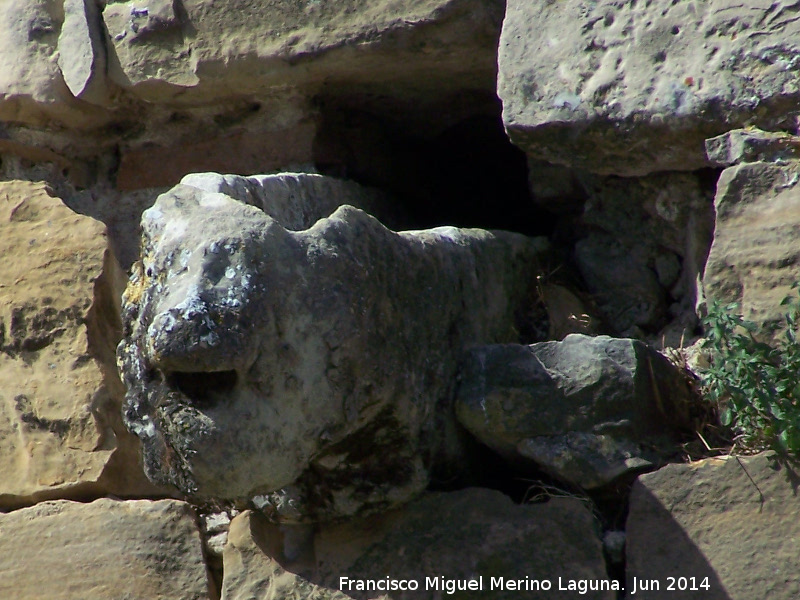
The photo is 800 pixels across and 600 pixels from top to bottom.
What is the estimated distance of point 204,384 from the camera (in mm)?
1665

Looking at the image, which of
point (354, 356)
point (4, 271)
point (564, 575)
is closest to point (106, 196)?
point (4, 271)

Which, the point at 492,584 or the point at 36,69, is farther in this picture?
the point at 36,69

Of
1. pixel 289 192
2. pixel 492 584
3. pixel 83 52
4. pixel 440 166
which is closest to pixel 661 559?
pixel 492 584

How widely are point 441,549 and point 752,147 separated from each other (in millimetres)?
970

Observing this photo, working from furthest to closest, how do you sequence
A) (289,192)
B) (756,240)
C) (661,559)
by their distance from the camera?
(289,192)
(756,240)
(661,559)

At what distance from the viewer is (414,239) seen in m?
2.03

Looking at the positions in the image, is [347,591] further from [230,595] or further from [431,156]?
[431,156]

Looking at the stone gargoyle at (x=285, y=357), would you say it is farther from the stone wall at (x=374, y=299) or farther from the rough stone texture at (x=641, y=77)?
the rough stone texture at (x=641, y=77)

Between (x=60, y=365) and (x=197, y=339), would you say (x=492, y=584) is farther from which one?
(x=60, y=365)

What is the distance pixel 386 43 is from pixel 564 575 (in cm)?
125

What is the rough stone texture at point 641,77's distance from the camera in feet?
6.77

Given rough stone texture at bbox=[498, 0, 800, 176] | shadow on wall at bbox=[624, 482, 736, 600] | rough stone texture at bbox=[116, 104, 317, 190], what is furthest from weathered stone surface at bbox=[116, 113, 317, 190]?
shadow on wall at bbox=[624, 482, 736, 600]

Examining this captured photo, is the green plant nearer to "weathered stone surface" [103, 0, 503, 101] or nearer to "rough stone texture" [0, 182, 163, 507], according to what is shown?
"weathered stone surface" [103, 0, 503, 101]

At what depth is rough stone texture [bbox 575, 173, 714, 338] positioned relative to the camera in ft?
7.52
